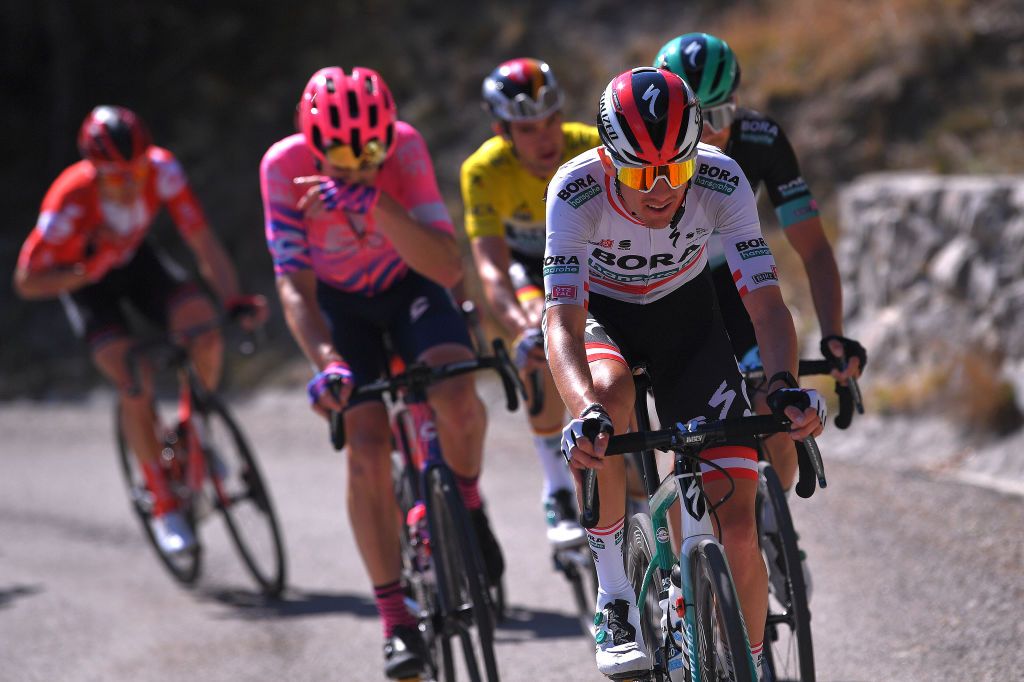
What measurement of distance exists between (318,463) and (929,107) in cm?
655

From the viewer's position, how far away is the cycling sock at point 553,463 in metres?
5.54

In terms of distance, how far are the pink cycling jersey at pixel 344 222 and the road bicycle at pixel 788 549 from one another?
64.3 inches

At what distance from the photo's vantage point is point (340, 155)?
458cm

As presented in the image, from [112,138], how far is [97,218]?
1.99ft

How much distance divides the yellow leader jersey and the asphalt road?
77.6 inches

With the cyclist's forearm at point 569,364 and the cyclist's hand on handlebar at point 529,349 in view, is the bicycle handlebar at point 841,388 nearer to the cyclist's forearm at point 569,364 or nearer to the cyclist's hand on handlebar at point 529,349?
the cyclist's forearm at point 569,364

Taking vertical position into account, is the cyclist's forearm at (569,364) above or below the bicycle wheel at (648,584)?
above

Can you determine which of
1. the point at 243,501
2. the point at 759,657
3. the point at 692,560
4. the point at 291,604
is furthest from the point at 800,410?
the point at 243,501

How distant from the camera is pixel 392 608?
15.7 feet

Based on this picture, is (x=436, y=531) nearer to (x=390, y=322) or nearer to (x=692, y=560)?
(x=390, y=322)

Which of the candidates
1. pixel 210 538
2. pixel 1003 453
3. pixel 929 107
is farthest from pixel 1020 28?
pixel 210 538

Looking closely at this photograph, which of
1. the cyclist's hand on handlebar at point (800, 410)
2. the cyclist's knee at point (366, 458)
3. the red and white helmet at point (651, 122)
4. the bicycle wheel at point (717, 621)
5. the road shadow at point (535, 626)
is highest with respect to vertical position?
the red and white helmet at point (651, 122)

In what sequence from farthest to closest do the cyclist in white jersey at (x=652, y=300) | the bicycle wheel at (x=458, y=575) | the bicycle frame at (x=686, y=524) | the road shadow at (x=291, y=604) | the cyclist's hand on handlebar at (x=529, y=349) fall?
1. the road shadow at (x=291, y=604)
2. the cyclist's hand on handlebar at (x=529, y=349)
3. the bicycle wheel at (x=458, y=575)
4. the cyclist in white jersey at (x=652, y=300)
5. the bicycle frame at (x=686, y=524)

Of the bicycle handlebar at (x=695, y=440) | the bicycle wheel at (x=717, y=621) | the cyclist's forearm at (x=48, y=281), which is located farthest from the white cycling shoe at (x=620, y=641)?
the cyclist's forearm at (x=48, y=281)
